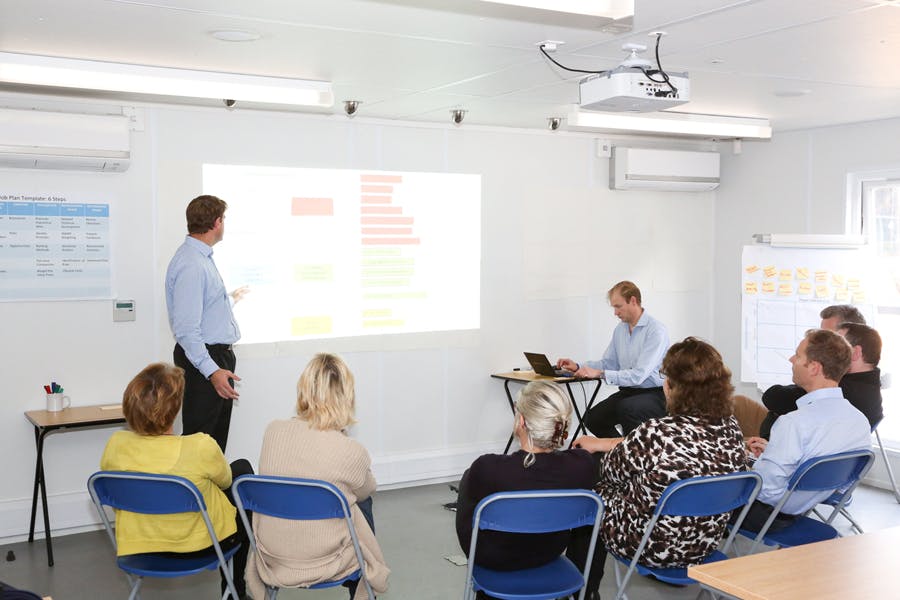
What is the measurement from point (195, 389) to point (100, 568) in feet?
3.37

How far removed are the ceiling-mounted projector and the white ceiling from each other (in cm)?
14

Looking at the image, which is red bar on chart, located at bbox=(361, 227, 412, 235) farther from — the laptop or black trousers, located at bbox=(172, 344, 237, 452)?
black trousers, located at bbox=(172, 344, 237, 452)

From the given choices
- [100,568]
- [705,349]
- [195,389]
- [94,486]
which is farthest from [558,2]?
[100,568]

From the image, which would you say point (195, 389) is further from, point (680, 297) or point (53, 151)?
point (680, 297)

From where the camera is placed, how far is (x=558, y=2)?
3.03 metres

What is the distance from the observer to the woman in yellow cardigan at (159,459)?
10.2 feet

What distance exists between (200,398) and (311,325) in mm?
1421

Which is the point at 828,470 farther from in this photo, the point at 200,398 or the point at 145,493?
the point at 200,398

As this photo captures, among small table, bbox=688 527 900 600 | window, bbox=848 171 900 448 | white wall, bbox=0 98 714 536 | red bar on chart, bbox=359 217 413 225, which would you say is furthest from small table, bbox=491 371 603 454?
small table, bbox=688 527 900 600

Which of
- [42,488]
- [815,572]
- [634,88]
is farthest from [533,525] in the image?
[42,488]

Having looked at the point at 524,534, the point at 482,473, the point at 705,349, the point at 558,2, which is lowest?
the point at 524,534

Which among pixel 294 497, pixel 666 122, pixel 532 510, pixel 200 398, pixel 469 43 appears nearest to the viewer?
pixel 532 510

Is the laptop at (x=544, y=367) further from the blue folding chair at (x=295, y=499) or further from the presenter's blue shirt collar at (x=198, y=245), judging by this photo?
the blue folding chair at (x=295, y=499)

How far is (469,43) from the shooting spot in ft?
12.1
